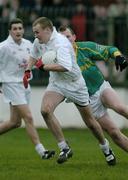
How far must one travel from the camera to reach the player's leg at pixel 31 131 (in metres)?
15.2

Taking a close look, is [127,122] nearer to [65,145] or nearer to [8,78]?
[8,78]

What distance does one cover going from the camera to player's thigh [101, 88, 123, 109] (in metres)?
14.2

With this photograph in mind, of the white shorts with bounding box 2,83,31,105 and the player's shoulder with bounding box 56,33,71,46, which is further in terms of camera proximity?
the white shorts with bounding box 2,83,31,105

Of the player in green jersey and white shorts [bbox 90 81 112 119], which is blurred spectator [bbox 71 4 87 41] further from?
white shorts [bbox 90 81 112 119]

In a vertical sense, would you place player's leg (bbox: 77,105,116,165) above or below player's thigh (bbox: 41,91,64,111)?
below

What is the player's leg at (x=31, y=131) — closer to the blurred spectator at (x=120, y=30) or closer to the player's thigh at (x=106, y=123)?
the player's thigh at (x=106, y=123)

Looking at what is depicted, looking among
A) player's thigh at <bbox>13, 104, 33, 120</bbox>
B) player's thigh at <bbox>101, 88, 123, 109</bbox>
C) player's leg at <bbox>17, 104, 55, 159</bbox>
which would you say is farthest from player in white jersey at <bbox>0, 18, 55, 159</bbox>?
player's thigh at <bbox>101, 88, 123, 109</bbox>

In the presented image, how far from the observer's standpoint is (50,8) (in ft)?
77.4

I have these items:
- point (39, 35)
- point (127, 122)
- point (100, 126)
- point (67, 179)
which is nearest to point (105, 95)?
point (100, 126)

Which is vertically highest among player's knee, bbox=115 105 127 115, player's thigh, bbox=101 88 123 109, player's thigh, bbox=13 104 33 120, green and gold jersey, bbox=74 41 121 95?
green and gold jersey, bbox=74 41 121 95

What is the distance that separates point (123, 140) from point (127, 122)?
941 cm

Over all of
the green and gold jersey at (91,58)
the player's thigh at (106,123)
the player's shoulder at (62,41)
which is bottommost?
the player's thigh at (106,123)

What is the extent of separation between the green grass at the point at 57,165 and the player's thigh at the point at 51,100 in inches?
37.9

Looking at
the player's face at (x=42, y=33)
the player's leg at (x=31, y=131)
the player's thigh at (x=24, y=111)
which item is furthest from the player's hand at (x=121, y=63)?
the player's thigh at (x=24, y=111)
